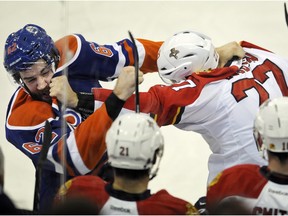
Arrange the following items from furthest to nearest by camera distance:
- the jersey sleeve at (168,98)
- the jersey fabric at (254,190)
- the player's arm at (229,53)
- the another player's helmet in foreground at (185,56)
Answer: the player's arm at (229,53), the another player's helmet in foreground at (185,56), the jersey sleeve at (168,98), the jersey fabric at (254,190)

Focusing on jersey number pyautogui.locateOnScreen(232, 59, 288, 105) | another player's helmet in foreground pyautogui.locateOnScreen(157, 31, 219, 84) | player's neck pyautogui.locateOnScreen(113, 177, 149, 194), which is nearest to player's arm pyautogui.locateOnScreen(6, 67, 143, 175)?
another player's helmet in foreground pyautogui.locateOnScreen(157, 31, 219, 84)

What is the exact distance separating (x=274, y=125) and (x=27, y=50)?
1.00m

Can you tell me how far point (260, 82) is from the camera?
2.98m

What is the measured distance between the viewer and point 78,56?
318 cm

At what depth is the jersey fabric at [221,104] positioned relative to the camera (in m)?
2.87

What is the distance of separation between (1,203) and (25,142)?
2.64ft

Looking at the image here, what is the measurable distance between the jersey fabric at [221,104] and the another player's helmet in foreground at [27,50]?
0.26 m

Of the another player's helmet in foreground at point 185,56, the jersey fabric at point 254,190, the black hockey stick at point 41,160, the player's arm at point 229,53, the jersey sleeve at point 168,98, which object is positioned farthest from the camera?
the player's arm at point 229,53

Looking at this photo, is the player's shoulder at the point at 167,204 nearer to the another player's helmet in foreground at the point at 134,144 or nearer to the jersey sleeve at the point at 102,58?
the another player's helmet in foreground at the point at 134,144

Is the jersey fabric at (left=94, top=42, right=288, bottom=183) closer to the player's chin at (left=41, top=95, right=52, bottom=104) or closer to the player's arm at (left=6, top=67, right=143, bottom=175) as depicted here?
the player's arm at (left=6, top=67, right=143, bottom=175)

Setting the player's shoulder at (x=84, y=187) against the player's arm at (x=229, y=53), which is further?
the player's arm at (x=229, y=53)

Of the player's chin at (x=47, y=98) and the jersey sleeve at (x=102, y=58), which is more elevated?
the jersey sleeve at (x=102, y=58)

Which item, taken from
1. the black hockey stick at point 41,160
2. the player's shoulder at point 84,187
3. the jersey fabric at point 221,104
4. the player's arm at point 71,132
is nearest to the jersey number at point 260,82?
the jersey fabric at point 221,104

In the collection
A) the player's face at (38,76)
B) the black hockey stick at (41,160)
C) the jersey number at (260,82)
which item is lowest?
the black hockey stick at (41,160)
